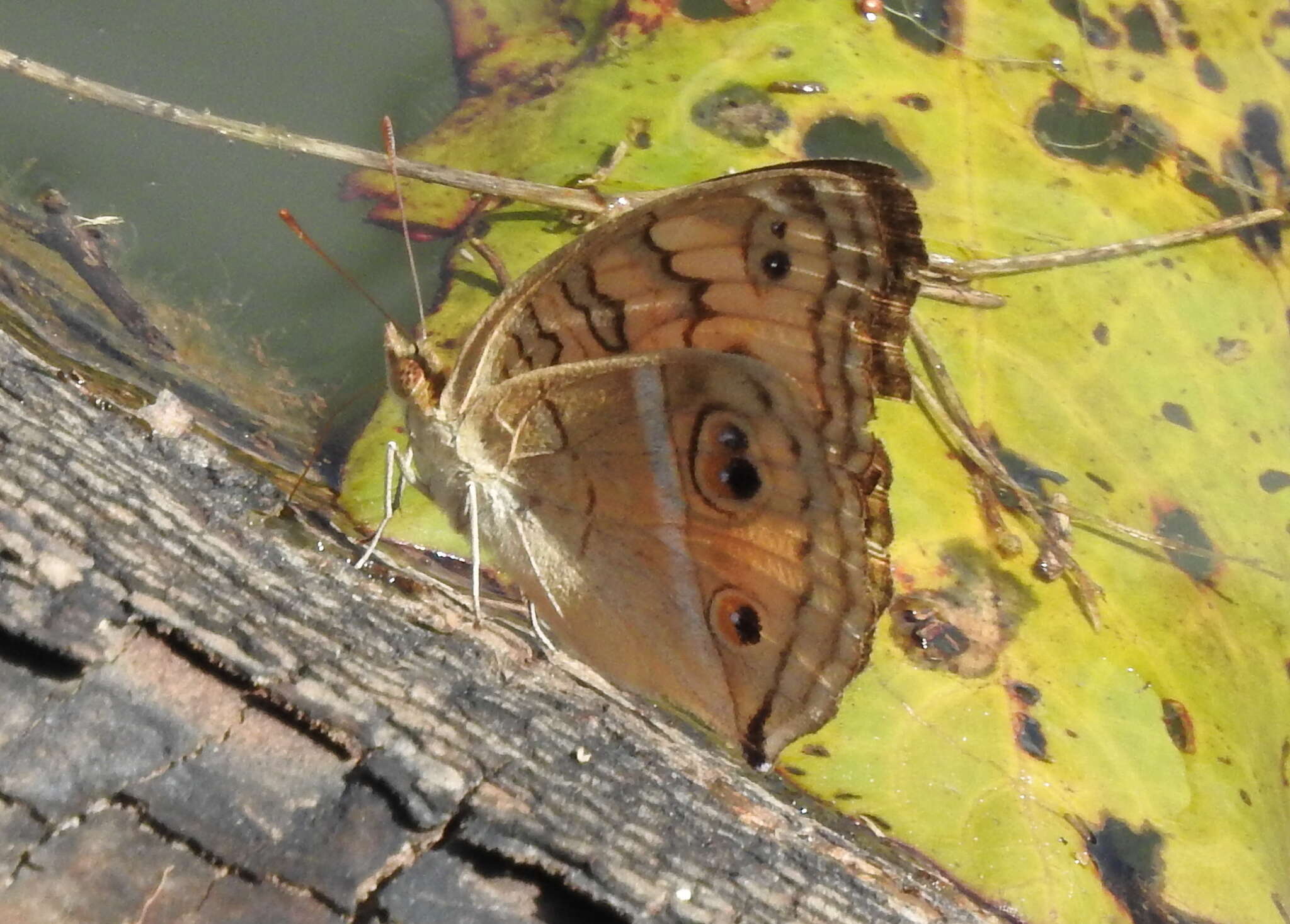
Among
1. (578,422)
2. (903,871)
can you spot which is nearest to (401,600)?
(578,422)

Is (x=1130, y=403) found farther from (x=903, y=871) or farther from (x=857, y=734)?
(x=903, y=871)

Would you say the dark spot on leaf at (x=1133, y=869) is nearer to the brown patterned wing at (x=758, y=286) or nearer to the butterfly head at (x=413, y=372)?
the brown patterned wing at (x=758, y=286)

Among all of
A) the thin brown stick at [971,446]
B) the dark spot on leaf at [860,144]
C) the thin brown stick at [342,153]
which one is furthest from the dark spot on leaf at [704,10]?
the thin brown stick at [971,446]

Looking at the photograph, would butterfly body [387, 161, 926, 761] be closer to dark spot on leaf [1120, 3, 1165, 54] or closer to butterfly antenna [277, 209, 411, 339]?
butterfly antenna [277, 209, 411, 339]

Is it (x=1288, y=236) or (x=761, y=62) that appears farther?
(x=1288, y=236)

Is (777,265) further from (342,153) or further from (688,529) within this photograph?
(342,153)

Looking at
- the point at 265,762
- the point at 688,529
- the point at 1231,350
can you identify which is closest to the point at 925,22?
the point at 1231,350

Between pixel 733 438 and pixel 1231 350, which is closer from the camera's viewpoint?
pixel 733 438
